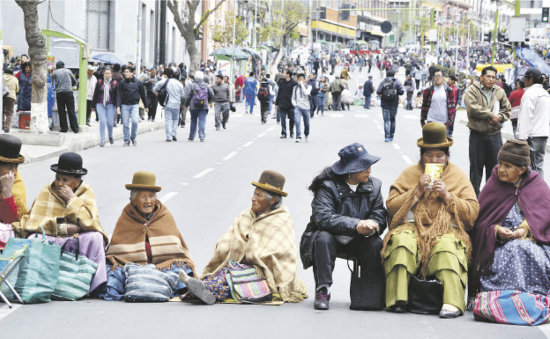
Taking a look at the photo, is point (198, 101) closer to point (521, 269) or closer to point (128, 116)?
point (128, 116)

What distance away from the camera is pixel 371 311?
7.44 m

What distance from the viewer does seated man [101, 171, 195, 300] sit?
26.1 feet

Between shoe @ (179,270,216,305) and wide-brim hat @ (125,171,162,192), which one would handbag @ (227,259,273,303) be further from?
wide-brim hat @ (125,171,162,192)

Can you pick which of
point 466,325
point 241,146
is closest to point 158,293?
point 466,325

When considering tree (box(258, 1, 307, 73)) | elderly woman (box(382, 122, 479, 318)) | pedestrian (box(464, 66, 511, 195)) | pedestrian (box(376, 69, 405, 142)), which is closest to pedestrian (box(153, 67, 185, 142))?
pedestrian (box(376, 69, 405, 142))

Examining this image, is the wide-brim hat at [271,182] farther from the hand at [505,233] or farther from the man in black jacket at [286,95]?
the man in black jacket at [286,95]

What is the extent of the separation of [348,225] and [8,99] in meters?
18.4

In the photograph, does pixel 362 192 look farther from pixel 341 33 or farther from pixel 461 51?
pixel 341 33

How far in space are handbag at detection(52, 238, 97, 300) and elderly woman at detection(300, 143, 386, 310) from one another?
1.61m

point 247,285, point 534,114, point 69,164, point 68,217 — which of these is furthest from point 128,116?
point 247,285

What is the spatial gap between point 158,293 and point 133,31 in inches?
1647

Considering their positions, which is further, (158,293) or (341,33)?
(341,33)

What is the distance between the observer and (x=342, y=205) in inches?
304

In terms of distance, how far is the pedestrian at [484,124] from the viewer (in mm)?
12797
